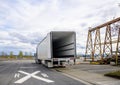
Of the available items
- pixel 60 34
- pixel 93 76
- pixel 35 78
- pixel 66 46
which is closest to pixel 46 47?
pixel 66 46

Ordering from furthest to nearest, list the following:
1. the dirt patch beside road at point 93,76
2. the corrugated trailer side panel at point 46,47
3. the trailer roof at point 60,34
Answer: the corrugated trailer side panel at point 46,47, the trailer roof at point 60,34, the dirt patch beside road at point 93,76

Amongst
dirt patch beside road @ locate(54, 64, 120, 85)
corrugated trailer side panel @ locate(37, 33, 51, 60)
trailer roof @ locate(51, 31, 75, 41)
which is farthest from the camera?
corrugated trailer side panel @ locate(37, 33, 51, 60)

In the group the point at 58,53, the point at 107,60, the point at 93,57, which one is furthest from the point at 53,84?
the point at 93,57

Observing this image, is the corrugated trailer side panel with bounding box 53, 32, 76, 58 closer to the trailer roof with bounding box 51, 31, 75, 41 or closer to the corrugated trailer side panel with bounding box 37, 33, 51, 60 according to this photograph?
the trailer roof with bounding box 51, 31, 75, 41

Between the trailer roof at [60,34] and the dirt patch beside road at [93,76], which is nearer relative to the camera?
the dirt patch beside road at [93,76]

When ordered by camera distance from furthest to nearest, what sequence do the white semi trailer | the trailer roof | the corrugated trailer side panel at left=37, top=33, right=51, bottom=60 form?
1. the corrugated trailer side panel at left=37, top=33, right=51, bottom=60
2. the trailer roof
3. the white semi trailer

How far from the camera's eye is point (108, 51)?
4328cm

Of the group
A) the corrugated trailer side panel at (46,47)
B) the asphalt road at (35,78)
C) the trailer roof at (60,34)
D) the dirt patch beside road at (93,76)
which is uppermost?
the trailer roof at (60,34)

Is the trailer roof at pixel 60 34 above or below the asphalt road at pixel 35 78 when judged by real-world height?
above

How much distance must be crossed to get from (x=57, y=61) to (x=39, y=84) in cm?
1394

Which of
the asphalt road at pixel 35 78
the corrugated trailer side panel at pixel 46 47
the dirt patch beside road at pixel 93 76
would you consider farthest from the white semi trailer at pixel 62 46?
the asphalt road at pixel 35 78

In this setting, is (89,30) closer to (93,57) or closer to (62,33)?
(93,57)

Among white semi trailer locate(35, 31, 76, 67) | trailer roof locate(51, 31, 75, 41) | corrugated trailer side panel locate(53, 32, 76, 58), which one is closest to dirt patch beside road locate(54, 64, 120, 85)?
white semi trailer locate(35, 31, 76, 67)

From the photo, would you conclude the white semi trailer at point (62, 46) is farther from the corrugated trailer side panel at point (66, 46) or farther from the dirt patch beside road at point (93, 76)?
the dirt patch beside road at point (93, 76)
